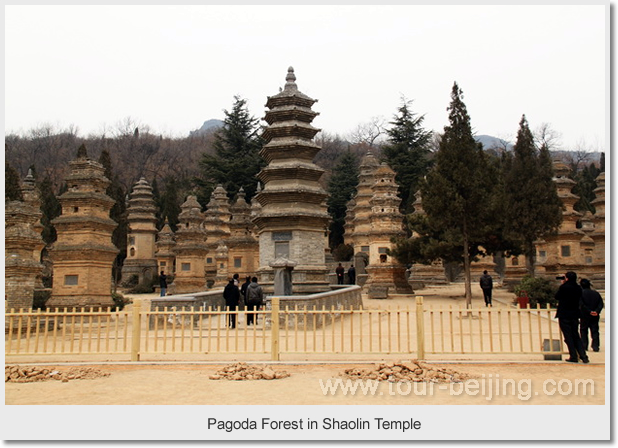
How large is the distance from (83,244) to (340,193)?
125ft

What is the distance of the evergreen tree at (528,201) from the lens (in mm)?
24500

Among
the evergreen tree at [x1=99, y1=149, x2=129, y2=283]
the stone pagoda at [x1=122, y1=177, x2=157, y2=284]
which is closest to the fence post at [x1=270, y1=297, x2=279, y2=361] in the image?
the stone pagoda at [x1=122, y1=177, x2=157, y2=284]

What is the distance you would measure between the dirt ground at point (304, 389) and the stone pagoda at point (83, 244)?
12.2 meters

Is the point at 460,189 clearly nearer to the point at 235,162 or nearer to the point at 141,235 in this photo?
the point at 141,235

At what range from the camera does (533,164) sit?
2617cm

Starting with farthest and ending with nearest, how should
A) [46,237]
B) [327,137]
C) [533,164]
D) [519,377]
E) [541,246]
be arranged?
[327,137] < [46,237] < [541,246] < [533,164] < [519,377]

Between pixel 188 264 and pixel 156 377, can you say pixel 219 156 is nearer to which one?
pixel 188 264

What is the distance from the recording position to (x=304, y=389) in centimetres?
829

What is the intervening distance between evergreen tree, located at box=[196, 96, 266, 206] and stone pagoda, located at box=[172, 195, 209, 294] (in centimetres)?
1787

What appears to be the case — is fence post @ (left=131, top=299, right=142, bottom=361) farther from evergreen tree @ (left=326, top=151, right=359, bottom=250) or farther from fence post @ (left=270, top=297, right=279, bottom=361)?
evergreen tree @ (left=326, top=151, right=359, bottom=250)

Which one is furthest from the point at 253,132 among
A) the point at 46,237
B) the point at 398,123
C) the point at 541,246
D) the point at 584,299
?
the point at 584,299

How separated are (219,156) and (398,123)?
18.6 m

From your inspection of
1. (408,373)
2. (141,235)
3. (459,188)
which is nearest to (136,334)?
(408,373)

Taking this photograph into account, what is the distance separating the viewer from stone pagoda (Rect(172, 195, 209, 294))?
32.4 metres
